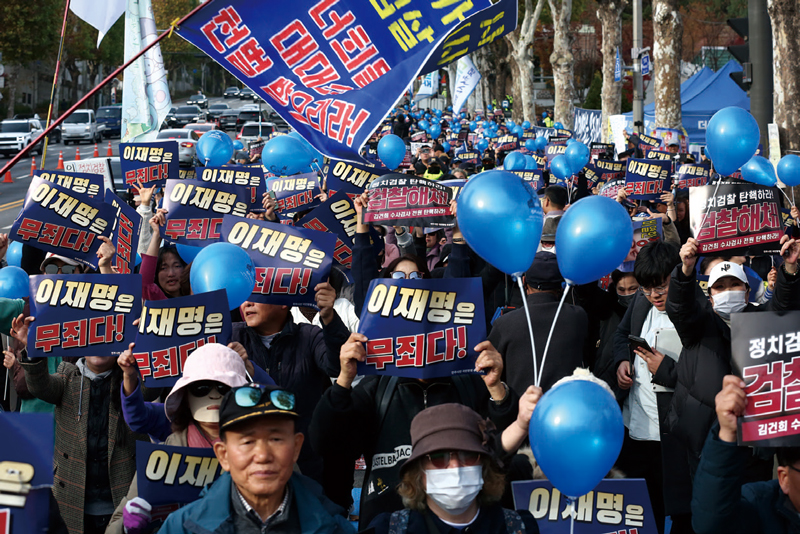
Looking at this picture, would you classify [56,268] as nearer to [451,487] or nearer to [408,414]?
[408,414]

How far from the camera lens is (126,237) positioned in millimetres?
6336

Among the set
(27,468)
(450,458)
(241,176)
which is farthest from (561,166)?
(27,468)

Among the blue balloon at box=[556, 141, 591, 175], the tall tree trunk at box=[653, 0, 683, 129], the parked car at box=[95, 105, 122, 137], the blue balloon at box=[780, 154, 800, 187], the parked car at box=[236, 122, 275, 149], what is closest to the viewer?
the blue balloon at box=[780, 154, 800, 187]

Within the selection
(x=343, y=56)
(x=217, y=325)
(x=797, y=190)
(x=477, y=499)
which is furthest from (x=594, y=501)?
(x=797, y=190)

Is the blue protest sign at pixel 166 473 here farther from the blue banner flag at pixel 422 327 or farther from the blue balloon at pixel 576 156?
the blue balloon at pixel 576 156

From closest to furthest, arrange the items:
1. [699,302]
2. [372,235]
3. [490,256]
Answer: [490,256]
[699,302]
[372,235]

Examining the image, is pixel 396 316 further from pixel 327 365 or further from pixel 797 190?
pixel 797 190

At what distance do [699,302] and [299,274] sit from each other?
1.96 meters

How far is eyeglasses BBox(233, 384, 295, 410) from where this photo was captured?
295cm

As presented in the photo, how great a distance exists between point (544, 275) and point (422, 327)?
3.81ft

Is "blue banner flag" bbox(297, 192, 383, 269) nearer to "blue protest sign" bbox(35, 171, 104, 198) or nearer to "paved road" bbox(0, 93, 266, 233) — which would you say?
"blue protest sign" bbox(35, 171, 104, 198)

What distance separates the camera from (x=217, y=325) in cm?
434

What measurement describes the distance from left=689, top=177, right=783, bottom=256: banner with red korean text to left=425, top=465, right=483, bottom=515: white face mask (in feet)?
7.75

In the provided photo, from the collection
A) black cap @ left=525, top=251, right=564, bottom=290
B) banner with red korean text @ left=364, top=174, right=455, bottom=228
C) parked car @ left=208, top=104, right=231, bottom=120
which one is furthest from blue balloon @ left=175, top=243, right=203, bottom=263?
parked car @ left=208, top=104, right=231, bottom=120
